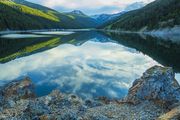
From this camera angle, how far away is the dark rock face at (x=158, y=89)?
110 feet

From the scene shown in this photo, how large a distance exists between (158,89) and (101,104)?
5944 millimetres

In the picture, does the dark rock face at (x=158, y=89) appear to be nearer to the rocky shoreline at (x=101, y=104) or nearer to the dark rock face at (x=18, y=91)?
the rocky shoreline at (x=101, y=104)

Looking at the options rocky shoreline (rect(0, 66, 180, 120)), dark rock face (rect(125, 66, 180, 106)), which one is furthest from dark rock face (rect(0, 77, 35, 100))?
dark rock face (rect(125, 66, 180, 106))

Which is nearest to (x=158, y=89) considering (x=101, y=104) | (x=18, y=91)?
(x=101, y=104)

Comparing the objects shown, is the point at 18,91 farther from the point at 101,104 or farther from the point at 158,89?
the point at 158,89

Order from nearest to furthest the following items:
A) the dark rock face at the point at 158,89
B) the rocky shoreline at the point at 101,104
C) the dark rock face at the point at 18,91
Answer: the rocky shoreline at the point at 101,104, the dark rock face at the point at 158,89, the dark rock face at the point at 18,91

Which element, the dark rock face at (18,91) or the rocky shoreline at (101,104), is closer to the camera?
the rocky shoreline at (101,104)

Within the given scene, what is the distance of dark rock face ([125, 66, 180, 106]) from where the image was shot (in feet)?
110

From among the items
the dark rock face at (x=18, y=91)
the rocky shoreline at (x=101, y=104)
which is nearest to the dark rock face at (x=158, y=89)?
the rocky shoreline at (x=101, y=104)

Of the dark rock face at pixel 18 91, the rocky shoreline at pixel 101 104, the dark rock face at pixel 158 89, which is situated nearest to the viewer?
the rocky shoreline at pixel 101 104

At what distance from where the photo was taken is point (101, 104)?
3419cm

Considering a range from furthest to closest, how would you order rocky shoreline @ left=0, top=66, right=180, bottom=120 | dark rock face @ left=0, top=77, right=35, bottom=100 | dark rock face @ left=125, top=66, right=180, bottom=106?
dark rock face @ left=0, top=77, right=35, bottom=100, dark rock face @ left=125, top=66, right=180, bottom=106, rocky shoreline @ left=0, top=66, right=180, bottom=120

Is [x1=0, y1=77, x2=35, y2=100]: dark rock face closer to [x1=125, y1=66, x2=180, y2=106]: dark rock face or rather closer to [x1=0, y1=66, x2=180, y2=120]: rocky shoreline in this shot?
[x1=0, y1=66, x2=180, y2=120]: rocky shoreline

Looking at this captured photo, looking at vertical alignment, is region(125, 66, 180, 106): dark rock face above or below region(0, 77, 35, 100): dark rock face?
above
